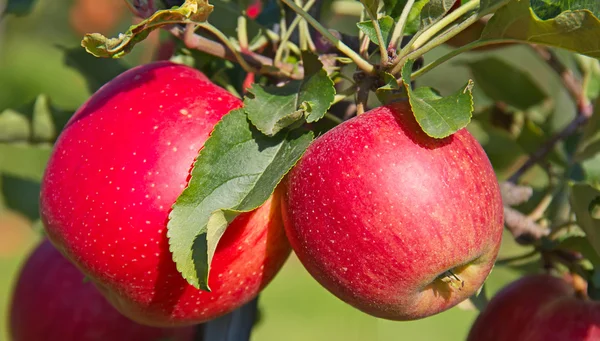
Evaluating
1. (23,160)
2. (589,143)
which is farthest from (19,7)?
(23,160)

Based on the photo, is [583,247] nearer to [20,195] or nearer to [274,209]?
[274,209]

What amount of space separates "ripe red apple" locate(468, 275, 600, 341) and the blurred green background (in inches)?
6.3

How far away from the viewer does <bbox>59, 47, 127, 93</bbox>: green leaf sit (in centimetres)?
99

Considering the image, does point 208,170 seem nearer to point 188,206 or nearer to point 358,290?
point 188,206

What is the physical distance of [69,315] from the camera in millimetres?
1044

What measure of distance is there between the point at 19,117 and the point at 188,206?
1.42 feet

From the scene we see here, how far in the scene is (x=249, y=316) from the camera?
88 centimetres

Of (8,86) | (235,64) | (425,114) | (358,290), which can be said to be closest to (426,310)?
(358,290)

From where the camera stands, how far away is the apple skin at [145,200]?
0.67 meters

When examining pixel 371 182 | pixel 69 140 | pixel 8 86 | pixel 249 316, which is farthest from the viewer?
pixel 8 86

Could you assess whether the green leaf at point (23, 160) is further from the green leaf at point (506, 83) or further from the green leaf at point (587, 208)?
the green leaf at point (587, 208)

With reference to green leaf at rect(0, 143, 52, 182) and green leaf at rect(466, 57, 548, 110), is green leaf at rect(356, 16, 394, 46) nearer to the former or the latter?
green leaf at rect(466, 57, 548, 110)

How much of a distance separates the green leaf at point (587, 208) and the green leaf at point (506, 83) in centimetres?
38

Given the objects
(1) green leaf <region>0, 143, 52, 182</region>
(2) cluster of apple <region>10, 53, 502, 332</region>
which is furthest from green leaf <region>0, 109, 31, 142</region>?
(1) green leaf <region>0, 143, 52, 182</region>
